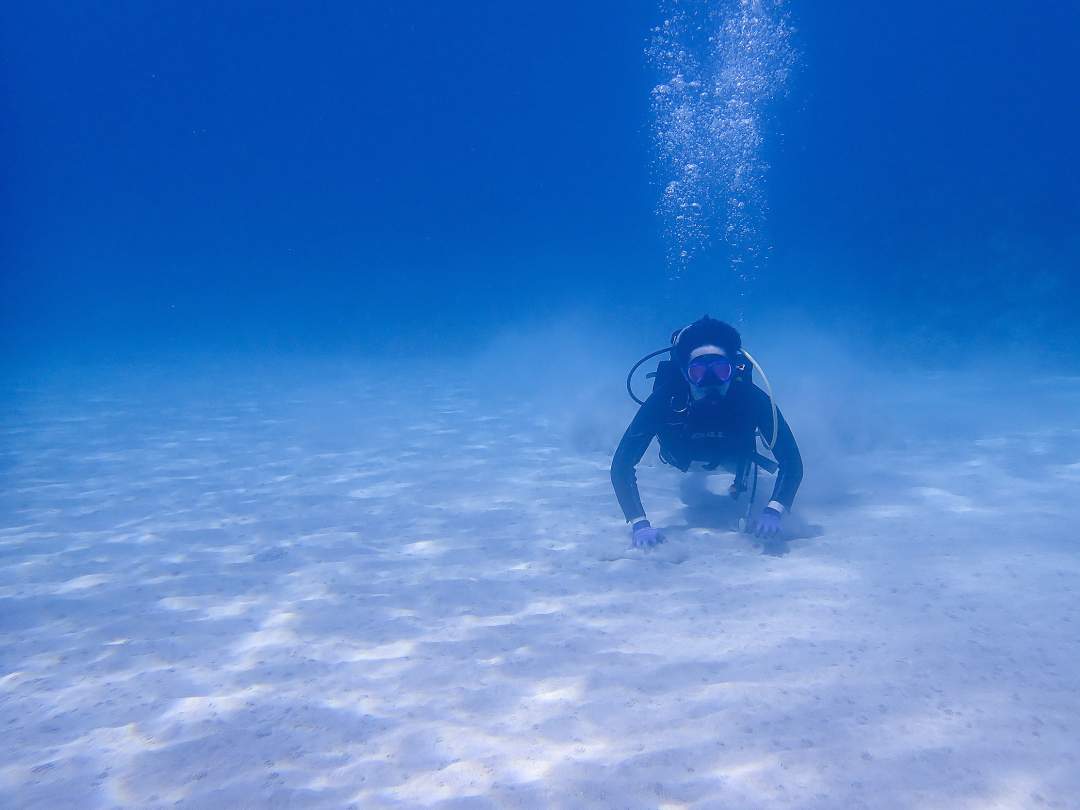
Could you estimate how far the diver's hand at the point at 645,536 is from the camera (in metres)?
4.86

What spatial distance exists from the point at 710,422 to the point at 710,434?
0.10 metres

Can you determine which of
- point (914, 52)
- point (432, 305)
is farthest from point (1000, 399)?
point (432, 305)

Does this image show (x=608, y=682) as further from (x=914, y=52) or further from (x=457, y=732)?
(x=914, y=52)

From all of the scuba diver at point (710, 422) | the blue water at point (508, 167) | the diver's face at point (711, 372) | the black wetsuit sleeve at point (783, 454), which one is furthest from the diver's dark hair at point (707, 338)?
the blue water at point (508, 167)

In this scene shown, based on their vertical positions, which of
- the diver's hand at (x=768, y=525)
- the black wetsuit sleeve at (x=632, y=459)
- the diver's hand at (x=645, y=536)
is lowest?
the diver's hand at (x=645, y=536)

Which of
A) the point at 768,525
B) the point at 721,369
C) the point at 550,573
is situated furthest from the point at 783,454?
the point at 550,573

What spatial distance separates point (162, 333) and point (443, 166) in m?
41.6

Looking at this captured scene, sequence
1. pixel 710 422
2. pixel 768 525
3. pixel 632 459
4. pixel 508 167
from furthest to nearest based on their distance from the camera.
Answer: pixel 508 167 < pixel 632 459 < pixel 710 422 < pixel 768 525

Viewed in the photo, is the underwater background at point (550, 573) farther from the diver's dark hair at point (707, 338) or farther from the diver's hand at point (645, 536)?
the diver's dark hair at point (707, 338)

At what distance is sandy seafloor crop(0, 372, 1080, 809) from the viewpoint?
256 centimetres

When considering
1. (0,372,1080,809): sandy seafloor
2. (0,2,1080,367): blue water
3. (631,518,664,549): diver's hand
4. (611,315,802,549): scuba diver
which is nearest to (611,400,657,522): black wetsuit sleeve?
(611,315,802,549): scuba diver

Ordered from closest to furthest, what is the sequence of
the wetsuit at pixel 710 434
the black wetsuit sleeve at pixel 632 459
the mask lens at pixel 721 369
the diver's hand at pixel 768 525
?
the mask lens at pixel 721 369, the diver's hand at pixel 768 525, the wetsuit at pixel 710 434, the black wetsuit sleeve at pixel 632 459

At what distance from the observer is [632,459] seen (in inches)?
201

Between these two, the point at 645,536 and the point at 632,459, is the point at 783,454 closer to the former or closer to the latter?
the point at 632,459
